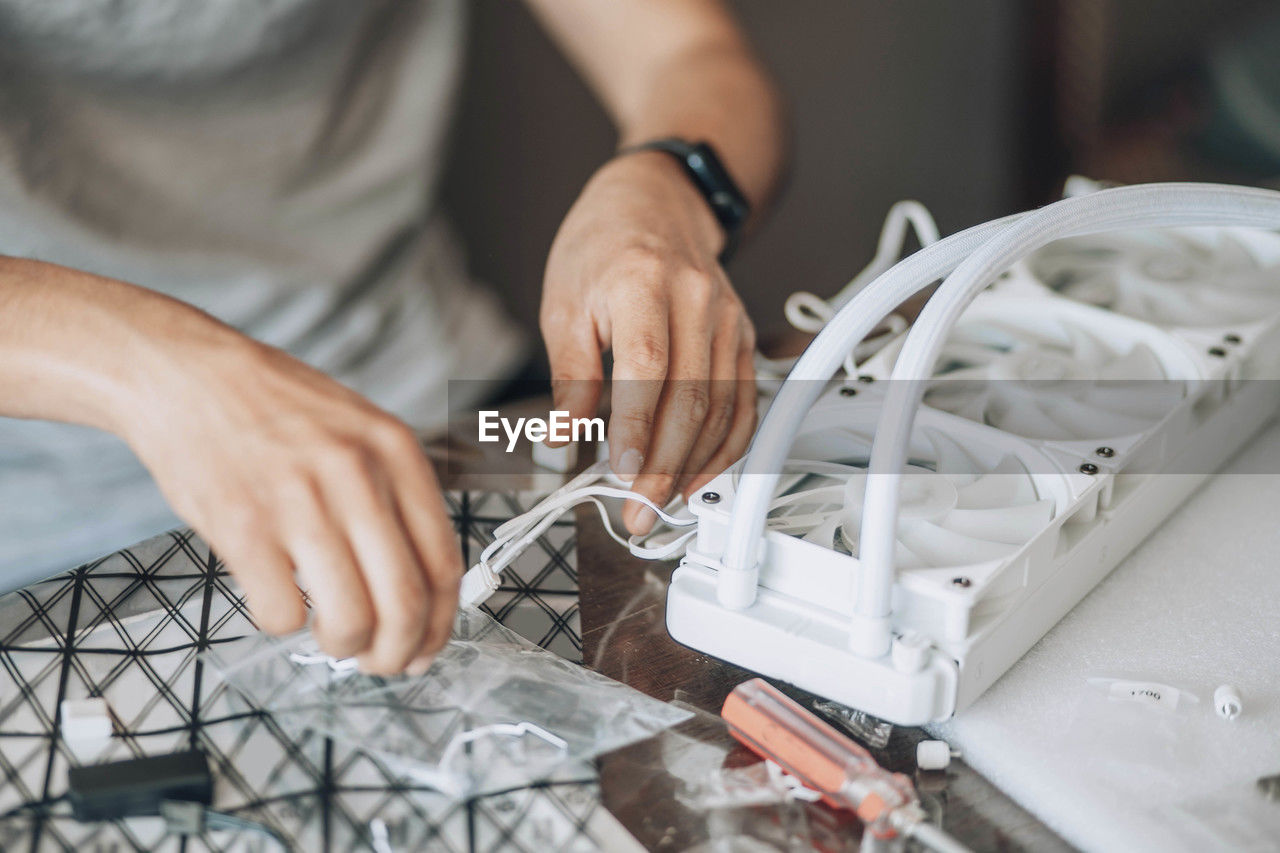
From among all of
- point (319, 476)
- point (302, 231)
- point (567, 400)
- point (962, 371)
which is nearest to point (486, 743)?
point (319, 476)

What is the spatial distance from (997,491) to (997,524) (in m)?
0.03

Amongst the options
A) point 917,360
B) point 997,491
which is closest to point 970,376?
point 997,491

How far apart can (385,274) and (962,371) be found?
0.62 meters

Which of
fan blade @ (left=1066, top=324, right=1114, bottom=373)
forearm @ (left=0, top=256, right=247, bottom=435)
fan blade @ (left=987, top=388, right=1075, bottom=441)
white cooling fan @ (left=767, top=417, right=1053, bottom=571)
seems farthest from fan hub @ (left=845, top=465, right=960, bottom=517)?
forearm @ (left=0, top=256, right=247, bottom=435)

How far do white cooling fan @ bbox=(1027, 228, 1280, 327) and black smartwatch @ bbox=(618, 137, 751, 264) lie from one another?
0.24 metres

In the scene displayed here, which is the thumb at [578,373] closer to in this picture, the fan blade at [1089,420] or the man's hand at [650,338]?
the man's hand at [650,338]

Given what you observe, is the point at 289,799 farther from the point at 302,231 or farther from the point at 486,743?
the point at 302,231

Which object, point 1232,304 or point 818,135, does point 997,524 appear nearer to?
point 1232,304

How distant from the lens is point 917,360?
0.49 metres

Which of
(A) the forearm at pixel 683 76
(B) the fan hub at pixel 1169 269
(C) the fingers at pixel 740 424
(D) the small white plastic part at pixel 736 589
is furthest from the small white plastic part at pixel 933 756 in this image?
(A) the forearm at pixel 683 76

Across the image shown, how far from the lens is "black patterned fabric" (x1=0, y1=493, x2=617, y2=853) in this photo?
46 centimetres

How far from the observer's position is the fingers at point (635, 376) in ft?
2.09

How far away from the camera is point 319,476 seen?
17.3 inches

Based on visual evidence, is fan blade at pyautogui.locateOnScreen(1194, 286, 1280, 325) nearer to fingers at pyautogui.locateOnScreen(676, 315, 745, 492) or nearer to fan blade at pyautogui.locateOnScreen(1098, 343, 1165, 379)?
fan blade at pyautogui.locateOnScreen(1098, 343, 1165, 379)
